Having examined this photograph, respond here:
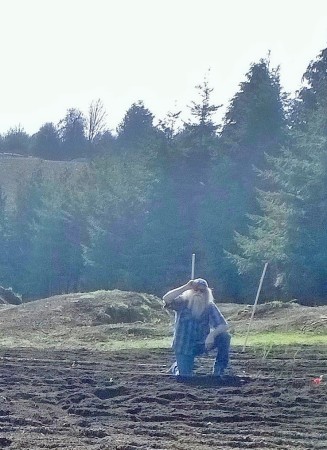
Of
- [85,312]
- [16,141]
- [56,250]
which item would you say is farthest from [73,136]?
[85,312]

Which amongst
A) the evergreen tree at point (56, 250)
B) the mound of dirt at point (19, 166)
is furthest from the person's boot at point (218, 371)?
the mound of dirt at point (19, 166)

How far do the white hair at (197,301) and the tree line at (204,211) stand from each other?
1860 cm

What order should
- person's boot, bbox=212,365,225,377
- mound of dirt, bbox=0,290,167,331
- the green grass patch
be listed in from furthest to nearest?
mound of dirt, bbox=0,290,167,331 < the green grass patch < person's boot, bbox=212,365,225,377

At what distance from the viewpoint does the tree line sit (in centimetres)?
3134

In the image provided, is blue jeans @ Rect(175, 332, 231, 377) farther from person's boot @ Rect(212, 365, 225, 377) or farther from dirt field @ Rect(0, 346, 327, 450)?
dirt field @ Rect(0, 346, 327, 450)

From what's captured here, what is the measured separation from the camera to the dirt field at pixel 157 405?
7.44 m

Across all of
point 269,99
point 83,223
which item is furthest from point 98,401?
point 83,223

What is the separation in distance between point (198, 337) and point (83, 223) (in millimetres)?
39397

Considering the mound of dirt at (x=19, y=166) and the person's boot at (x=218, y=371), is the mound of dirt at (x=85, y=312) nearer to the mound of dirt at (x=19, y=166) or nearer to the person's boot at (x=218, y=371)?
the person's boot at (x=218, y=371)

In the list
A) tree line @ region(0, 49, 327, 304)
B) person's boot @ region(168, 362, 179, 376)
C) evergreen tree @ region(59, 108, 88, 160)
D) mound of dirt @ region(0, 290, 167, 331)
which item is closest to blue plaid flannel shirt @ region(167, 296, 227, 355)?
person's boot @ region(168, 362, 179, 376)

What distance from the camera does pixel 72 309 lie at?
2322 cm

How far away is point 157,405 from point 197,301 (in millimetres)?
3091

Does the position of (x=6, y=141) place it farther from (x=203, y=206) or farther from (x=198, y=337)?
(x=198, y=337)

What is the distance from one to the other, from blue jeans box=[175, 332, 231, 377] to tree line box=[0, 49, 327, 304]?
18.7 meters
